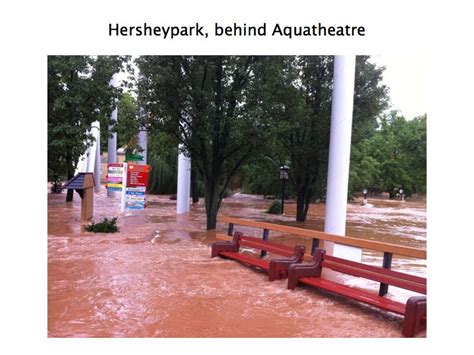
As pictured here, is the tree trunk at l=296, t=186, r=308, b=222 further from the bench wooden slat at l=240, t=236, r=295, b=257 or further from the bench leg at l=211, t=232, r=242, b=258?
the bench wooden slat at l=240, t=236, r=295, b=257

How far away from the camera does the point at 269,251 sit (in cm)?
705

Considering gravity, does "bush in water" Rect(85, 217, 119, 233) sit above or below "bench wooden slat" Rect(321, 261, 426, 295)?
below

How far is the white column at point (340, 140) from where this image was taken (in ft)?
30.0

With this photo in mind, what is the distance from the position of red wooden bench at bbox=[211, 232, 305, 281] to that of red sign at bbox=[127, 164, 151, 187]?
366 inches

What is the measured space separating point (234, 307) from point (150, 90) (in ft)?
27.0

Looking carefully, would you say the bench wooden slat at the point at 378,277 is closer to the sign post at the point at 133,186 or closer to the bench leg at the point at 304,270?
the bench leg at the point at 304,270

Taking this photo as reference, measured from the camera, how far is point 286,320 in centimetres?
475

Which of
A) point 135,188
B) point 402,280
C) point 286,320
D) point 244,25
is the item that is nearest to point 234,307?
point 286,320

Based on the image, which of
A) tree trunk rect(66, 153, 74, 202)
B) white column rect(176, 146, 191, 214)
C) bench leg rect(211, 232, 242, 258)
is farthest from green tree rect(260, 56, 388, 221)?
bench leg rect(211, 232, 242, 258)

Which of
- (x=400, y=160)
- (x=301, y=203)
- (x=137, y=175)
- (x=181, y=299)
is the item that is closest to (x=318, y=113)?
(x=301, y=203)

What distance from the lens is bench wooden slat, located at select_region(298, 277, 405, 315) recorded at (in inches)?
182

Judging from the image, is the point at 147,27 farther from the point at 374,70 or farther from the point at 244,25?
the point at 374,70

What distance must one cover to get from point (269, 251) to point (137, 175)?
1084 cm

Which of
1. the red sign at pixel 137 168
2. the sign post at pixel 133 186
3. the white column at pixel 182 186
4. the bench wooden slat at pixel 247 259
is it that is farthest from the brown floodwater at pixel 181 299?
the white column at pixel 182 186
